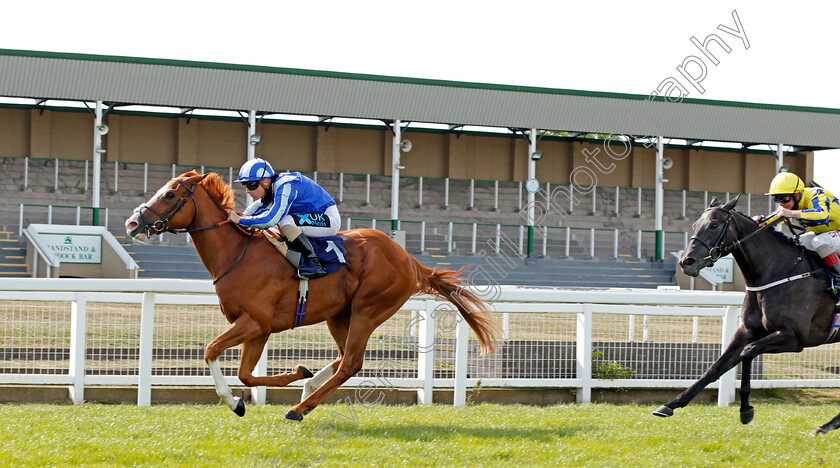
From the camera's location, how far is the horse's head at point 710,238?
5.87 meters

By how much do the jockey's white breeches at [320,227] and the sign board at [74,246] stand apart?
13.7m

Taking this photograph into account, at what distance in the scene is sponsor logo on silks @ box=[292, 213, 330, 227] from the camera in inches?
229

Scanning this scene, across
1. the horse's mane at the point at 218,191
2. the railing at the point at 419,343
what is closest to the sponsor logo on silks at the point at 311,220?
the horse's mane at the point at 218,191

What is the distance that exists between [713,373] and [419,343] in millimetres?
2393

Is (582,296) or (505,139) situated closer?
(582,296)

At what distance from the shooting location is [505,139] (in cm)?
2819

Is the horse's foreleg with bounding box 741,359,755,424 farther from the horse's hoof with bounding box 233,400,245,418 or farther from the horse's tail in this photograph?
the horse's hoof with bounding box 233,400,245,418

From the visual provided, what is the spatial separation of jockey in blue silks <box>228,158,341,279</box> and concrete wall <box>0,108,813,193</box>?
65.2 ft

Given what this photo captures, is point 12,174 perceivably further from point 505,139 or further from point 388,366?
point 388,366

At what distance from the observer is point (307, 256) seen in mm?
5660

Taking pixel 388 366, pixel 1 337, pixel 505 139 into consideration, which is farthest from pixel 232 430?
pixel 505 139

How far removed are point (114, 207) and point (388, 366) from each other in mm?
17911

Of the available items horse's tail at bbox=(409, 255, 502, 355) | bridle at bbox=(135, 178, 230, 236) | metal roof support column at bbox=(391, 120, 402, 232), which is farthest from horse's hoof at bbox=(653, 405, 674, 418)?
metal roof support column at bbox=(391, 120, 402, 232)

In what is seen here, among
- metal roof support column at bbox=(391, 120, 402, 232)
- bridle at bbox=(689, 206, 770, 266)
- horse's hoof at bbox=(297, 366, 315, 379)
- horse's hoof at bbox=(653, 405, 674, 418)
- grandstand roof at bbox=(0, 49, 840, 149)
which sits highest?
grandstand roof at bbox=(0, 49, 840, 149)
